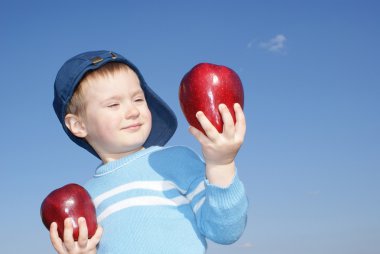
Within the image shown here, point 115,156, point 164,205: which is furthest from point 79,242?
point 115,156

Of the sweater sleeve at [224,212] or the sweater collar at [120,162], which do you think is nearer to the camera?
the sweater sleeve at [224,212]

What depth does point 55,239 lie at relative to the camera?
3861mm

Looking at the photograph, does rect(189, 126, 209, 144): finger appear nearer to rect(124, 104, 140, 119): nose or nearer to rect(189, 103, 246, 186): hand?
rect(189, 103, 246, 186): hand

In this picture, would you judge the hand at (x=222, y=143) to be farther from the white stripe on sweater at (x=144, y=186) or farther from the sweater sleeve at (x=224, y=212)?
the white stripe on sweater at (x=144, y=186)

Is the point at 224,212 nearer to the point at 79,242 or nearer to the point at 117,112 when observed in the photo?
the point at 79,242

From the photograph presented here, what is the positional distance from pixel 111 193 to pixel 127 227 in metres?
0.35

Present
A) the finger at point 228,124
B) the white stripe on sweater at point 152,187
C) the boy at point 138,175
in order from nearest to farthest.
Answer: the finger at point 228,124
the boy at point 138,175
the white stripe on sweater at point 152,187

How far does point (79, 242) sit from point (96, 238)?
4.7 inches

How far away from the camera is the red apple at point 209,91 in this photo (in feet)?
11.7

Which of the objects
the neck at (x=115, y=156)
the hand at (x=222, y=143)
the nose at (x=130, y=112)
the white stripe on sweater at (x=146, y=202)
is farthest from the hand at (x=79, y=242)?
the hand at (x=222, y=143)

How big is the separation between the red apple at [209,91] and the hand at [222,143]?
0.32 ft

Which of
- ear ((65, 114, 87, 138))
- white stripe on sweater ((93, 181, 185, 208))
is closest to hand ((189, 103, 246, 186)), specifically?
white stripe on sweater ((93, 181, 185, 208))

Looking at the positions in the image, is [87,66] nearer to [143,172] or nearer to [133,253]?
[143,172]

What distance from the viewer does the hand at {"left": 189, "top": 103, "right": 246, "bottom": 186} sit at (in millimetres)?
3311
